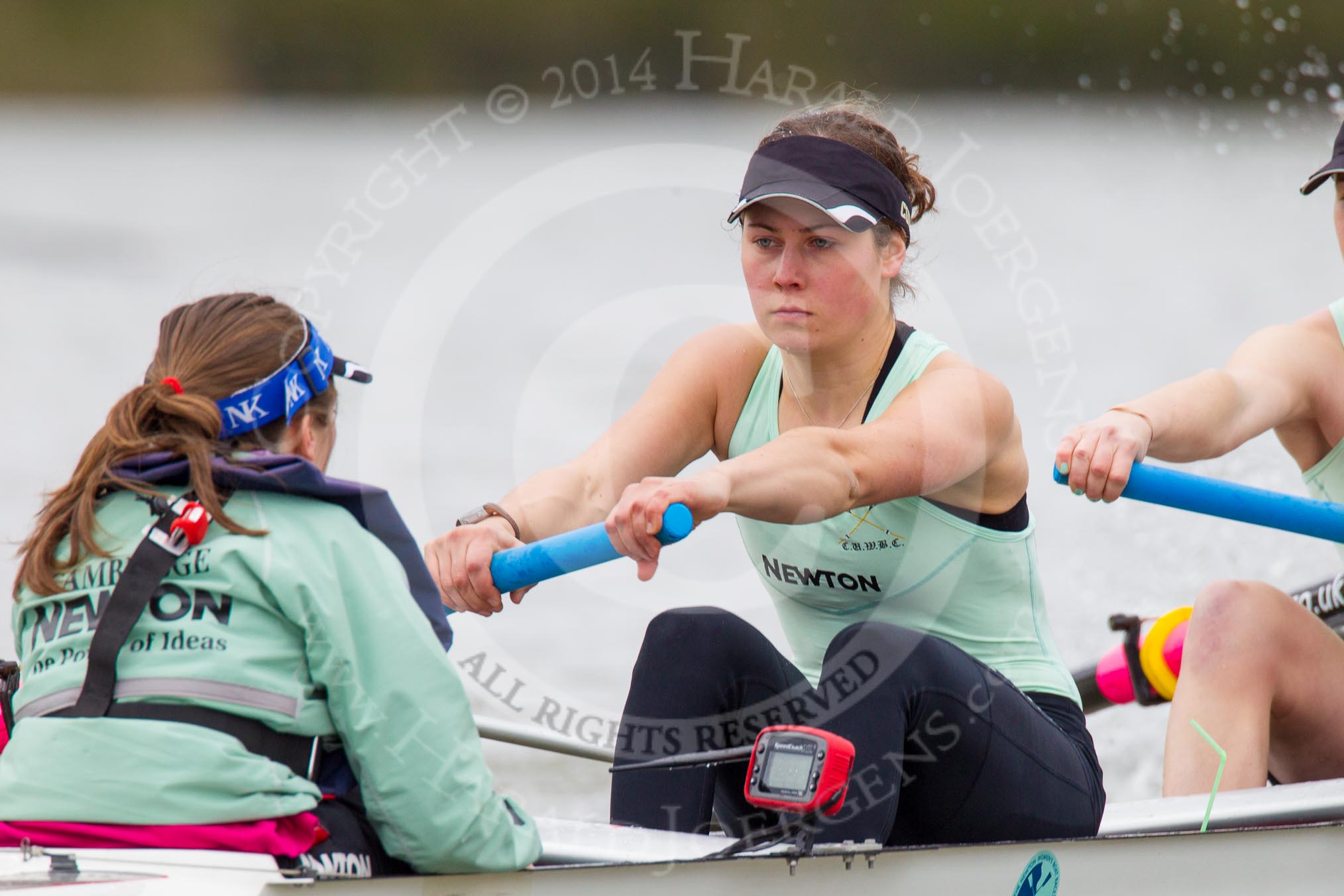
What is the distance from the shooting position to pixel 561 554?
7.33ft

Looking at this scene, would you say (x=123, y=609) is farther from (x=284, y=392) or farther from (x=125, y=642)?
(x=284, y=392)

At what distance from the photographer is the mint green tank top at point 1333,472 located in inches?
108

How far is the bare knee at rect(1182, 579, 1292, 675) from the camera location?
254 cm

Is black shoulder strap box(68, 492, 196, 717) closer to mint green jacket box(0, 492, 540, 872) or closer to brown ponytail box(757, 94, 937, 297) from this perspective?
mint green jacket box(0, 492, 540, 872)

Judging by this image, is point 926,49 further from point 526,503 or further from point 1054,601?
point 526,503

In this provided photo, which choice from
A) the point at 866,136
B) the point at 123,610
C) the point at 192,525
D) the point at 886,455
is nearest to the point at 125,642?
the point at 123,610

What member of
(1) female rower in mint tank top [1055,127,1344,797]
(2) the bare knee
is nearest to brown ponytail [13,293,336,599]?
(1) female rower in mint tank top [1055,127,1344,797]

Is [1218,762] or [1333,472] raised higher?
[1333,472]

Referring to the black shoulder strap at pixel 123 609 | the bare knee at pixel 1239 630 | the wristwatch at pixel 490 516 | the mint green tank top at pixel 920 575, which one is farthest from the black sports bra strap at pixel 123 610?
the bare knee at pixel 1239 630

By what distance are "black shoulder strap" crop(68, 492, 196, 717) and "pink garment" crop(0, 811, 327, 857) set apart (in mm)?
141

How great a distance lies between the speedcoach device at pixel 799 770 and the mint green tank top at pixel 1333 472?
1377 mm

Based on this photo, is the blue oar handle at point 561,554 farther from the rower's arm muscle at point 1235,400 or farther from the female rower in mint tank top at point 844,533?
the rower's arm muscle at point 1235,400

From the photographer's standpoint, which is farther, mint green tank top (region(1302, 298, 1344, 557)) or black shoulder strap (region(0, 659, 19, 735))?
mint green tank top (region(1302, 298, 1344, 557))

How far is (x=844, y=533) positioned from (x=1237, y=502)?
2.39 ft
